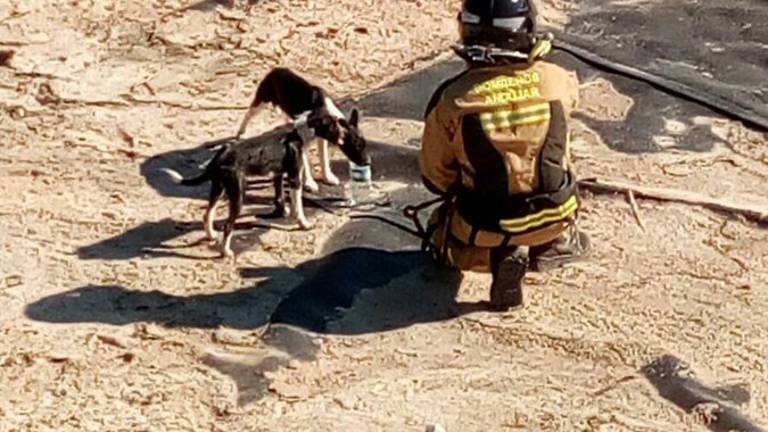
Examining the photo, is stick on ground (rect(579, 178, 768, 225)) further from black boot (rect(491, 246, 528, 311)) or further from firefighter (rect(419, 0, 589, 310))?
→ black boot (rect(491, 246, 528, 311))

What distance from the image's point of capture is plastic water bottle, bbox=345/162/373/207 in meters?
8.96

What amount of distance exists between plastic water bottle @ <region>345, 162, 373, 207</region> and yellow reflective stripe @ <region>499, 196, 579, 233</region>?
1360 mm

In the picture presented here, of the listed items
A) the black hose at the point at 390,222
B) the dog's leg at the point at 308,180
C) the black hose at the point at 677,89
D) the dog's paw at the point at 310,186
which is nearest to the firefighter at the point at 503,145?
the black hose at the point at 390,222

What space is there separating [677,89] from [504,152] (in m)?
2.91

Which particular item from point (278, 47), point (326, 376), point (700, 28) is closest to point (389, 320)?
point (326, 376)

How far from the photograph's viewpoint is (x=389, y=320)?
25.9 feet

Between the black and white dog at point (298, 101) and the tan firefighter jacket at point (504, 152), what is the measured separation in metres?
1.04

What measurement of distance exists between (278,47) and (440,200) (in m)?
2.58

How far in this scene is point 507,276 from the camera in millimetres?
7832

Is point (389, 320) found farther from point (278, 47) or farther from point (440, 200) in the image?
point (278, 47)

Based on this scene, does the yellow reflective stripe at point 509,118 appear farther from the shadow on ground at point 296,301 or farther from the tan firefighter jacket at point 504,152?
the shadow on ground at point 296,301

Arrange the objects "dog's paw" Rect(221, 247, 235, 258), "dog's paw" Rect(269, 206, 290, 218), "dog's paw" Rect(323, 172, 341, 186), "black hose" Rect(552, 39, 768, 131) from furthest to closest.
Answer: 1. "black hose" Rect(552, 39, 768, 131)
2. "dog's paw" Rect(323, 172, 341, 186)
3. "dog's paw" Rect(269, 206, 290, 218)
4. "dog's paw" Rect(221, 247, 235, 258)

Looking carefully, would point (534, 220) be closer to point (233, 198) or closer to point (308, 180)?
point (233, 198)

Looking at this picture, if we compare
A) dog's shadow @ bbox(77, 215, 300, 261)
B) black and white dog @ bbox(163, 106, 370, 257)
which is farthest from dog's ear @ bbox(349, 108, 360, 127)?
dog's shadow @ bbox(77, 215, 300, 261)
